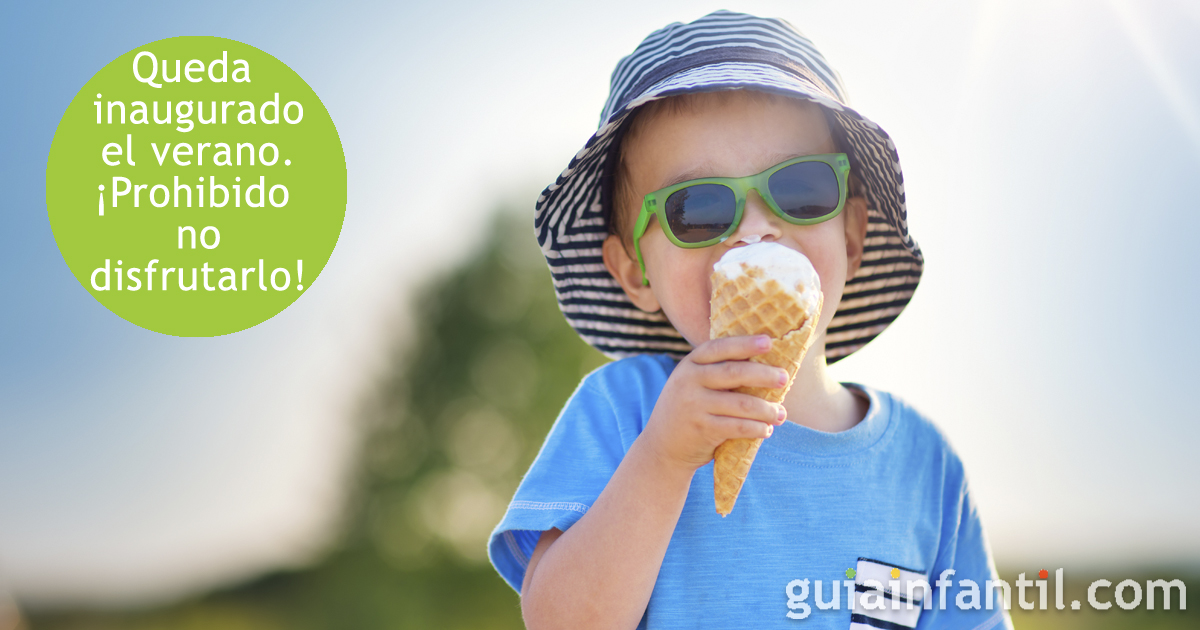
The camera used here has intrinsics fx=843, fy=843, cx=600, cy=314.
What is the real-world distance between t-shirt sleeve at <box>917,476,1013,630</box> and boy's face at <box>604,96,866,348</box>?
0.84m

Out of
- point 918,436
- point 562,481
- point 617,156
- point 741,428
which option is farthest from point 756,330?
point 918,436

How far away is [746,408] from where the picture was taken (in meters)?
1.83

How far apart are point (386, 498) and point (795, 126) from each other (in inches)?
540

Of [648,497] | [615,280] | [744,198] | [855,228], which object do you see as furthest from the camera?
[615,280]

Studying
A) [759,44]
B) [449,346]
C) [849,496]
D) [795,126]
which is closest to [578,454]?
[849,496]

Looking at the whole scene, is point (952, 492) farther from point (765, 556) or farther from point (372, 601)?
point (372, 601)

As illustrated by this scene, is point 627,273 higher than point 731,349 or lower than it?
higher

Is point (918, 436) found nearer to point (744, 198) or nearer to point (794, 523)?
point (794, 523)

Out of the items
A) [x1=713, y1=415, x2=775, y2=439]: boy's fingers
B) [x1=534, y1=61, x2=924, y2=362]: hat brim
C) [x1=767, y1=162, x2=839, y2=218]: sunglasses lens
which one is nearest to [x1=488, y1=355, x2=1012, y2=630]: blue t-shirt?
[x1=534, y1=61, x2=924, y2=362]: hat brim

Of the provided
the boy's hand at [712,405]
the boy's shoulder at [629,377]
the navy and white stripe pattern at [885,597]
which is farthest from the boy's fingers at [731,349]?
the navy and white stripe pattern at [885,597]

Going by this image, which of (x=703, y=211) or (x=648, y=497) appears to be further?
(x=703, y=211)

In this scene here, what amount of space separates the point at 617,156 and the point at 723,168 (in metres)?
0.49

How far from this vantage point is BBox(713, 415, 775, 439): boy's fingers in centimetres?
182

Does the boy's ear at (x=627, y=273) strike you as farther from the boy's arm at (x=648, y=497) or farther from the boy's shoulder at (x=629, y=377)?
the boy's arm at (x=648, y=497)
